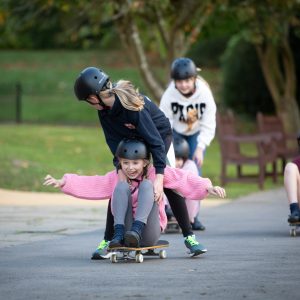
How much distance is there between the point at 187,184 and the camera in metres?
9.56

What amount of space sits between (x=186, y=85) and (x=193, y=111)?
452 mm

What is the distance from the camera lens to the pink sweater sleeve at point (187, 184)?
31.2 feet

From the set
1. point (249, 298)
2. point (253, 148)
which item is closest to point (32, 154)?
point (253, 148)

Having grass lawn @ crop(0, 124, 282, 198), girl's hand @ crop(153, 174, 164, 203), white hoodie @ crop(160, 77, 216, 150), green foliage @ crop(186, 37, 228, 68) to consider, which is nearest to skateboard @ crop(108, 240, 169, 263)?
girl's hand @ crop(153, 174, 164, 203)

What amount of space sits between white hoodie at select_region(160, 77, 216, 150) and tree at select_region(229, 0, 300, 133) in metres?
12.2

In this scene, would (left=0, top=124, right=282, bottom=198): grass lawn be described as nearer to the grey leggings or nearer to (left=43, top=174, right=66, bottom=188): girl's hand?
(left=43, top=174, right=66, bottom=188): girl's hand

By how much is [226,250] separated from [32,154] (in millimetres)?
13805

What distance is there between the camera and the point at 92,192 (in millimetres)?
9625

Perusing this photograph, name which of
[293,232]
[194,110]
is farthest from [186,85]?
[293,232]

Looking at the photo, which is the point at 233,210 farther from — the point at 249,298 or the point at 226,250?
the point at 249,298

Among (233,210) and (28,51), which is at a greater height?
(28,51)

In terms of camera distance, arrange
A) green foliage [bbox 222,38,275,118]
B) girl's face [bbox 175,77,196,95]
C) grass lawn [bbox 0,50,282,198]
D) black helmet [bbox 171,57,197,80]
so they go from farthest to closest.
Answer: green foliage [bbox 222,38,275,118]
grass lawn [bbox 0,50,282,198]
girl's face [bbox 175,77,196,95]
black helmet [bbox 171,57,197,80]

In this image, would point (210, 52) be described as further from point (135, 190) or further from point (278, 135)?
point (135, 190)

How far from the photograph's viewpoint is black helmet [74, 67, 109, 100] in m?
9.19
